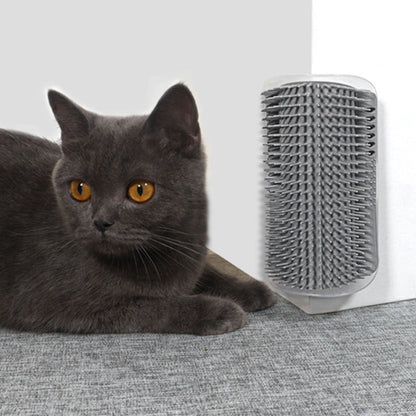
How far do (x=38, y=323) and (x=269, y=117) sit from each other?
1.93 feet

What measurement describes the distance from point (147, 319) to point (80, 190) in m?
0.26

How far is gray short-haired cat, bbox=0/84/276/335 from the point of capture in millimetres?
924

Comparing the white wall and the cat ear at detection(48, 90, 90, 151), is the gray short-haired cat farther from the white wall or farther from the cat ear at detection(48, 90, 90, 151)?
the white wall

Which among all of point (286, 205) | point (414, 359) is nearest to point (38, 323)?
point (286, 205)

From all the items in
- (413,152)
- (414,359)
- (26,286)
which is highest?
(413,152)

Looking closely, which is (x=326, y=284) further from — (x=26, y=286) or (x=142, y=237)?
(x=26, y=286)

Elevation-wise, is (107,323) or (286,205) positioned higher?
(286,205)

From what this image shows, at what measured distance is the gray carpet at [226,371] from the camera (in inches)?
29.5

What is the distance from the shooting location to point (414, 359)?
895mm

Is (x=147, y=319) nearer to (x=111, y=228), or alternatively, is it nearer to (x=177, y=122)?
(x=111, y=228)

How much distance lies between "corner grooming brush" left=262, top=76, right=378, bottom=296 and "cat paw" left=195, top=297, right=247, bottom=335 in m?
0.13

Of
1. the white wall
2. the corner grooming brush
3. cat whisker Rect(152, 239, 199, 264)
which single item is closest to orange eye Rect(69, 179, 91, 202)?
cat whisker Rect(152, 239, 199, 264)

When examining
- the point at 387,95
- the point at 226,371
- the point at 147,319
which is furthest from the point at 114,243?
the point at 387,95

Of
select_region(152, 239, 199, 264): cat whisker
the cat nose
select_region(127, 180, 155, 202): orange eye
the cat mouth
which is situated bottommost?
select_region(152, 239, 199, 264): cat whisker
